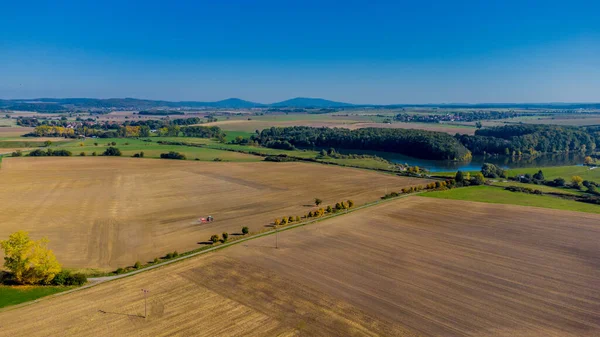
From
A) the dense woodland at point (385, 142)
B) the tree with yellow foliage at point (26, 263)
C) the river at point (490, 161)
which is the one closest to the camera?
the tree with yellow foliage at point (26, 263)

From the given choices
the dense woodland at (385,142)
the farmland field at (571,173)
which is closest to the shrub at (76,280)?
the farmland field at (571,173)

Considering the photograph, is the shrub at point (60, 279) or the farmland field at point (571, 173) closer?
the shrub at point (60, 279)

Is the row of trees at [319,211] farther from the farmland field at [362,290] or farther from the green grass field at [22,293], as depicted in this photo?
the green grass field at [22,293]

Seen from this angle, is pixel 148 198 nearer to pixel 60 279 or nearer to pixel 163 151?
pixel 60 279

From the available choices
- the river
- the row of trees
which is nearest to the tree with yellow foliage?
the row of trees

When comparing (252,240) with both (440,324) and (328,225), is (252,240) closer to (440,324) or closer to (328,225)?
(328,225)

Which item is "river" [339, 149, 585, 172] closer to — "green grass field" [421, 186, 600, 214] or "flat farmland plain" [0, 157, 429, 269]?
"flat farmland plain" [0, 157, 429, 269]

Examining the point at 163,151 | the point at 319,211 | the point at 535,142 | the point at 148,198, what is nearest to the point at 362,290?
the point at 319,211
